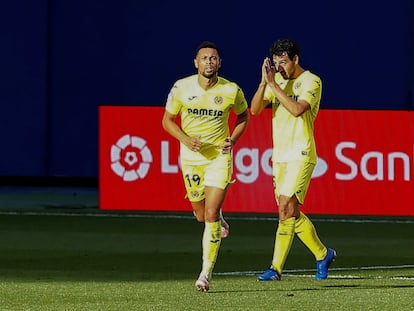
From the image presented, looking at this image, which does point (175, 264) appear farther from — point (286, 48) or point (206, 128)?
point (286, 48)

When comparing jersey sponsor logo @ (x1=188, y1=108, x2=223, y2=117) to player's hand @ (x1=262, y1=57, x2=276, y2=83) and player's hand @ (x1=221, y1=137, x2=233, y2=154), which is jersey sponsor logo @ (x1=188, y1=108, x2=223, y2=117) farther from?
player's hand @ (x1=262, y1=57, x2=276, y2=83)

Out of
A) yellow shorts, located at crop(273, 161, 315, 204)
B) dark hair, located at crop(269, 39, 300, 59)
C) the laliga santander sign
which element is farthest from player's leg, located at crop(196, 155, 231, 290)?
the laliga santander sign

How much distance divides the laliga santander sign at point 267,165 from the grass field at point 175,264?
31 centimetres

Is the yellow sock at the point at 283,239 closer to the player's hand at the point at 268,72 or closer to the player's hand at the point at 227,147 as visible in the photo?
the player's hand at the point at 227,147

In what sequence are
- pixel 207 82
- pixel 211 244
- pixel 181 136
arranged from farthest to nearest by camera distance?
pixel 207 82
pixel 181 136
pixel 211 244

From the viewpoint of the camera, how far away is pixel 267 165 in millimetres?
19922

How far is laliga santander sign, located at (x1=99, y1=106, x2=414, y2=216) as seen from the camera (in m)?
19.6

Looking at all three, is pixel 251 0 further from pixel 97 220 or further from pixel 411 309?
pixel 411 309

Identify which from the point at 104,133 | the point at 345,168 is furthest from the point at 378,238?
the point at 104,133

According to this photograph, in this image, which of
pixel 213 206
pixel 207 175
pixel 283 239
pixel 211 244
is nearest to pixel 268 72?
pixel 207 175

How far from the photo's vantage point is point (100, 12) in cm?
2558

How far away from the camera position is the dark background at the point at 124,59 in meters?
25.3

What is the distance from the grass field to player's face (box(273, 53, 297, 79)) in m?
1.84

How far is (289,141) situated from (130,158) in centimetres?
723
